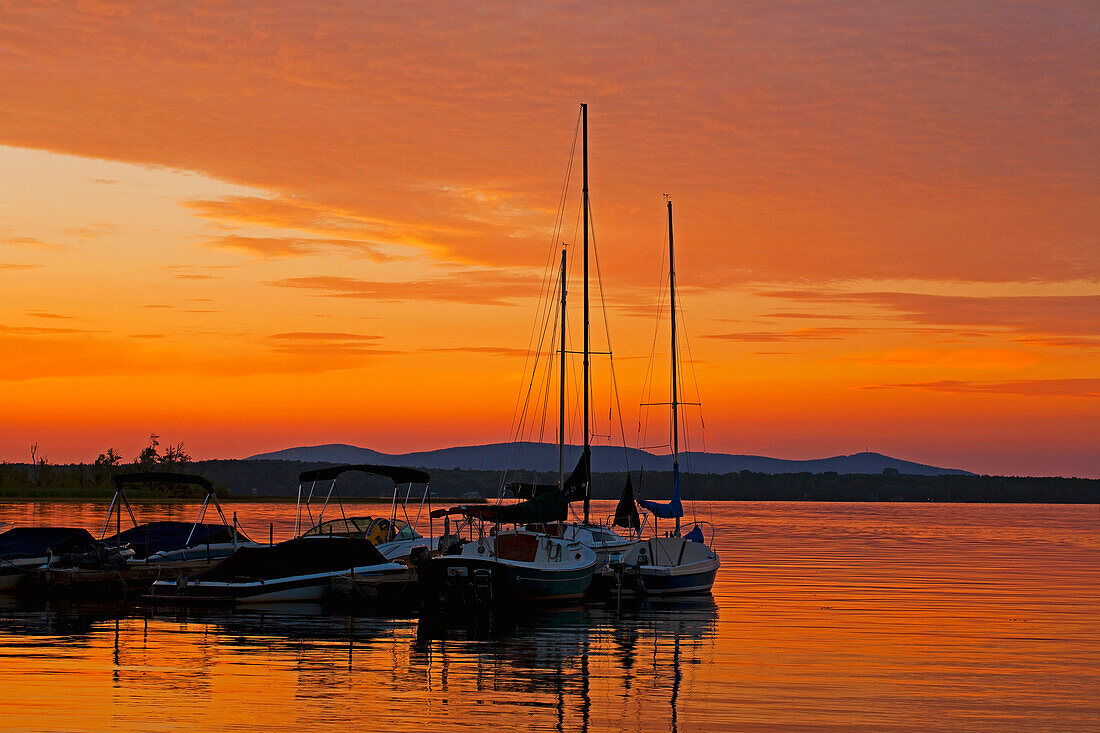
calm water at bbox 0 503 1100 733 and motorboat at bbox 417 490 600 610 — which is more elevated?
motorboat at bbox 417 490 600 610

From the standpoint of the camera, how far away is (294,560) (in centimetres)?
3794

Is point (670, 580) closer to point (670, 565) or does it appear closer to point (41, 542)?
point (670, 565)

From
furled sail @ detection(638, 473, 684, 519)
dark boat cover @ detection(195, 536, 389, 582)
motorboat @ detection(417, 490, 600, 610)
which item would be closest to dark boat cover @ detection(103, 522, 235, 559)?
dark boat cover @ detection(195, 536, 389, 582)

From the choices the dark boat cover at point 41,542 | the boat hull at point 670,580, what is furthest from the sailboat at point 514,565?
the dark boat cover at point 41,542

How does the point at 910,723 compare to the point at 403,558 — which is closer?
the point at 910,723

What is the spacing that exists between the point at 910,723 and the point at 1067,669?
28.2 ft

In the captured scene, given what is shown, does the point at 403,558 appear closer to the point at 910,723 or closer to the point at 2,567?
the point at 2,567

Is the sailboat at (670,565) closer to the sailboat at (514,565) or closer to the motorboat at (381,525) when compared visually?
the sailboat at (514,565)

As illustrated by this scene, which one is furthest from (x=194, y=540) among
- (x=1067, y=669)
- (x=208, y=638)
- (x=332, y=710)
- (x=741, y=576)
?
(x=1067, y=669)

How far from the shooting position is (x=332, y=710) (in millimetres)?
20781

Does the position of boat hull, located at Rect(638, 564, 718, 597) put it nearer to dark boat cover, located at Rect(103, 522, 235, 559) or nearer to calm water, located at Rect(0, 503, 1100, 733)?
calm water, located at Rect(0, 503, 1100, 733)

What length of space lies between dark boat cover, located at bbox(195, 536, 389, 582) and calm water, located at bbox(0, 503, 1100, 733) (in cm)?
178

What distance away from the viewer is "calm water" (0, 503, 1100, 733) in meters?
20.7

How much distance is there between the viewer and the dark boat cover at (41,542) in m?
42.0
